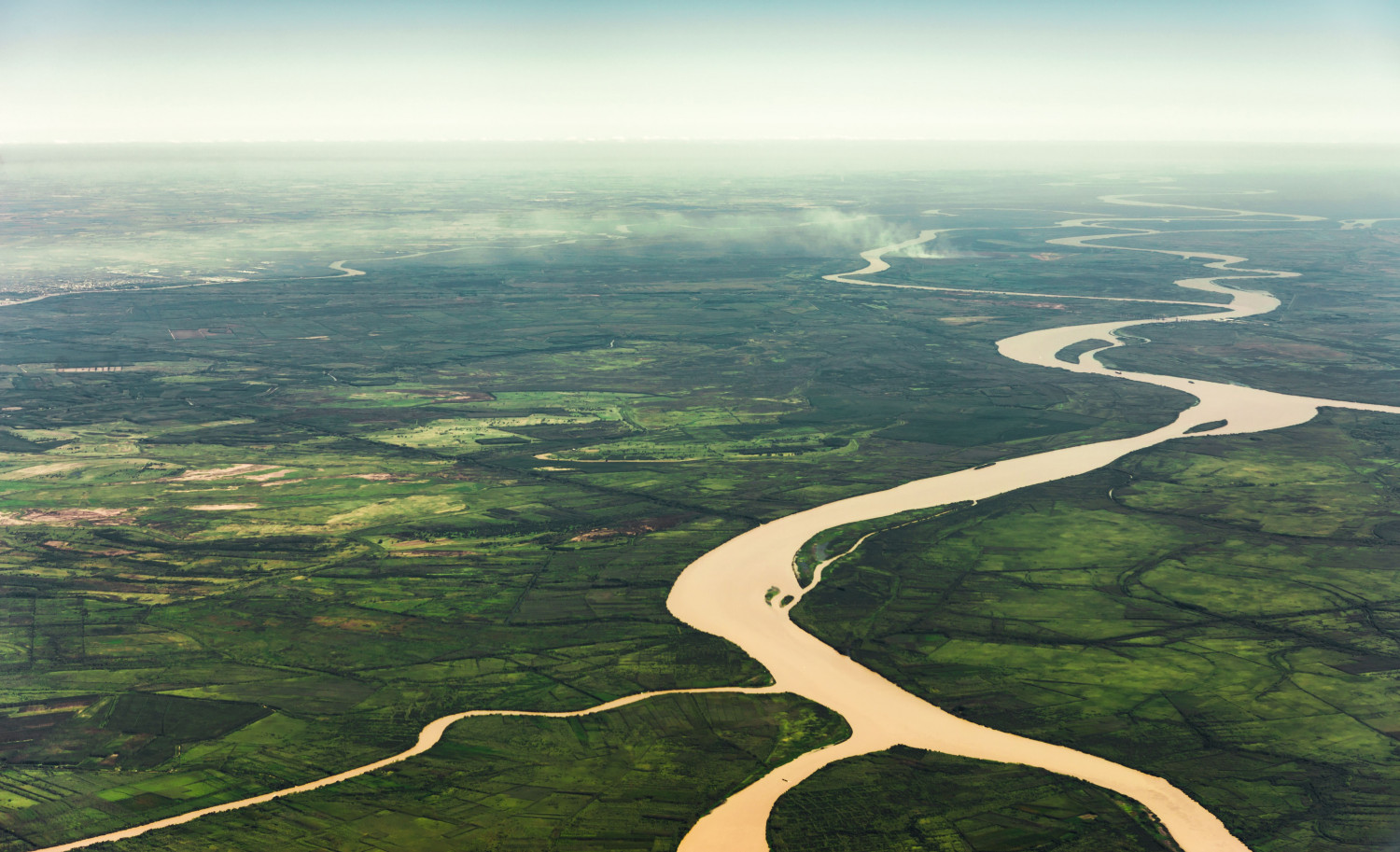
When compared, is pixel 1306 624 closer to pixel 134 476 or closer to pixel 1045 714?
pixel 1045 714

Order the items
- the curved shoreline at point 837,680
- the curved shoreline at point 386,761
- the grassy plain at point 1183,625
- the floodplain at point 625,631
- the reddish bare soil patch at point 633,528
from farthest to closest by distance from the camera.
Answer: the reddish bare soil patch at point 633,528, the grassy plain at point 1183,625, the floodplain at point 625,631, the curved shoreline at point 837,680, the curved shoreline at point 386,761

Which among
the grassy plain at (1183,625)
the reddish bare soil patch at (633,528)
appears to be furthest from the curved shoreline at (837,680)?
the reddish bare soil patch at (633,528)

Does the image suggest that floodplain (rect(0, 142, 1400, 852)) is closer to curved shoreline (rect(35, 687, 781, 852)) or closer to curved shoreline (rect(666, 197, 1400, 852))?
curved shoreline (rect(35, 687, 781, 852))

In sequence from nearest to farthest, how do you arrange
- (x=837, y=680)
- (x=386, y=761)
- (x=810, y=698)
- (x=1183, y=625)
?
(x=386, y=761) → (x=810, y=698) → (x=837, y=680) → (x=1183, y=625)

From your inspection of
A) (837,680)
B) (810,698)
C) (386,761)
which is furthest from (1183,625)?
(386,761)

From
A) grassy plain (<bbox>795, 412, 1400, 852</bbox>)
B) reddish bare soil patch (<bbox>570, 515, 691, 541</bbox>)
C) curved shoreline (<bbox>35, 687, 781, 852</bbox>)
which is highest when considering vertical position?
reddish bare soil patch (<bbox>570, 515, 691, 541</bbox>)

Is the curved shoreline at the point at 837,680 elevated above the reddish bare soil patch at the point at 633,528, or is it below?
below

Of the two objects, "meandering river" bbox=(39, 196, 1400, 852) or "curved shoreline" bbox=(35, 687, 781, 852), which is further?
"meandering river" bbox=(39, 196, 1400, 852)

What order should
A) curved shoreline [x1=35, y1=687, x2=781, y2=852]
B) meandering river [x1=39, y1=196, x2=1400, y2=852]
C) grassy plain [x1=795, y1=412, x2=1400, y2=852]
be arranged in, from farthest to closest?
grassy plain [x1=795, y1=412, x2=1400, y2=852] → meandering river [x1=39, y1=196, x2=1400, y2=852] → curved shoreline [x1=35, y1=687, x2=781, y2=852]

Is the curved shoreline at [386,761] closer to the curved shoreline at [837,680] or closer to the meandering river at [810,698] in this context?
the meandering river at [810,698]

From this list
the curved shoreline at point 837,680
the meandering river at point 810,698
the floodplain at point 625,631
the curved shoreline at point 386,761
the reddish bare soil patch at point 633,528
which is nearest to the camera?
the curved shoreline at point 386,761

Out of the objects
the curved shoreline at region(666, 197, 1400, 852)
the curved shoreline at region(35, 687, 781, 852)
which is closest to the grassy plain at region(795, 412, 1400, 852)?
the curved shoreline at region(666, 197, 1400, 852)

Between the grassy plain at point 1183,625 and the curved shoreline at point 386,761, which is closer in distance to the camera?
the curved shoreline at point 386,761

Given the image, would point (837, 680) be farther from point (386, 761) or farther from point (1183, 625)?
point (386, 761)
